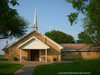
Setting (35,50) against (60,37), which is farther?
(60,37)

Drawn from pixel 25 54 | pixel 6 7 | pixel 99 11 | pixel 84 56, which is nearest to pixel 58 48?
pixel 25 54

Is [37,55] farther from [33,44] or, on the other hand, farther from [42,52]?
[33,44]

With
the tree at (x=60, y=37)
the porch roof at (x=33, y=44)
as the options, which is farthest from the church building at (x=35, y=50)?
the tree at (x=60, y=37)

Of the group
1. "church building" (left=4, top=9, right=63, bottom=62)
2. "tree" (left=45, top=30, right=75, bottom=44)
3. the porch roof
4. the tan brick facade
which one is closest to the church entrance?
"church building" (left=4, top=9, right=63, bottom=62)

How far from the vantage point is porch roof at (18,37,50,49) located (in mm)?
40438

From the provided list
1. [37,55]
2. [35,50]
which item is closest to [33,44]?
[35,50]

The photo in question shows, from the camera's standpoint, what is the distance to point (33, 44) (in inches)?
1607

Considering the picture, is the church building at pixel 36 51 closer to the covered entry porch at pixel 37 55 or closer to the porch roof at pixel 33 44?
the covered entry porch at pixel 37 55

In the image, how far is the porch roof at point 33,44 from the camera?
133 ft

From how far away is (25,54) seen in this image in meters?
43.4

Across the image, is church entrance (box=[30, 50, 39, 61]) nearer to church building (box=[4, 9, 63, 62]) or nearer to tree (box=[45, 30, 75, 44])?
church building (box=[4, 9, 63, 62])

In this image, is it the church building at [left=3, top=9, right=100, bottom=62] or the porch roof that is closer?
the porch roof

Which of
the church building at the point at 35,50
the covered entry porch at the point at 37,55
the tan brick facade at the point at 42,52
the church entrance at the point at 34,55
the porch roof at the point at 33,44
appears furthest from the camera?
the church entrance at the point at 34,55

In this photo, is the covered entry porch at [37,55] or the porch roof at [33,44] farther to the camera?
the covered entry porch at [37,55]
